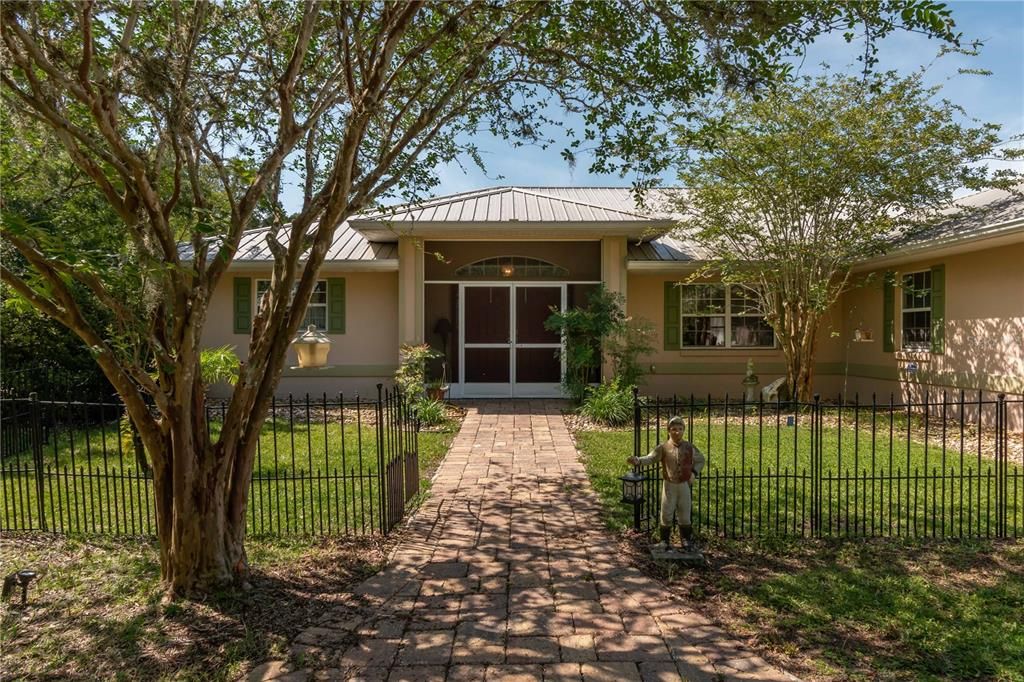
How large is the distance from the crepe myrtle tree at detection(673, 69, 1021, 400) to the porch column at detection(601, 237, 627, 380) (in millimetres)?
1271

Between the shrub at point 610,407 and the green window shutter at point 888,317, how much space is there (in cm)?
578

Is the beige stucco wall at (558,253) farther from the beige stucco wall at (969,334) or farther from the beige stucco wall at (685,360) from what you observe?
the beige stucco wall at (969,334)

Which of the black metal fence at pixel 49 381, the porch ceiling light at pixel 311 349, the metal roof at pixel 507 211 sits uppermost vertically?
the metal roof at pixel 507 211

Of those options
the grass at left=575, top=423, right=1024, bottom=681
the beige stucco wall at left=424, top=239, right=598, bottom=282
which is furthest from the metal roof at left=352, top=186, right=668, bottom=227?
the grass at left=575, top=423, right=1024, bottom=681

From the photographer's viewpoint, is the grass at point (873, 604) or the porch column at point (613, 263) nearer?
the grass at point (873, 604)

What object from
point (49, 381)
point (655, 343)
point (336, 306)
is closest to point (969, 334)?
point (655, 343)

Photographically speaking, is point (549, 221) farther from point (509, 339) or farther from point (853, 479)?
point (853, 479)

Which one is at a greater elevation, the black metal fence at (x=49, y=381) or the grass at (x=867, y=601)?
the black metal fence at (x=49, y=381)

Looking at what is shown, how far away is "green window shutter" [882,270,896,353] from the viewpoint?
12.9 m

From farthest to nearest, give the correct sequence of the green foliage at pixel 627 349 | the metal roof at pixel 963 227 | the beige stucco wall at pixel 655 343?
the beige stucco wall at pixel 655 343
the green foliage at pixel 627 349
the metal roof at pixel 963 227

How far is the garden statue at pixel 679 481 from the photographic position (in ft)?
15.9

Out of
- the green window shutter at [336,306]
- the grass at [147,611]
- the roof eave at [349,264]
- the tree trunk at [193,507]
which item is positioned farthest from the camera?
the green window shutter at [336,306]

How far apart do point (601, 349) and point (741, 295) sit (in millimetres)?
3500

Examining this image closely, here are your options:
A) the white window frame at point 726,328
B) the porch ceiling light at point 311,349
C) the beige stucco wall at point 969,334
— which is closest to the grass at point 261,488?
the porch ceiling light at point 311,349
